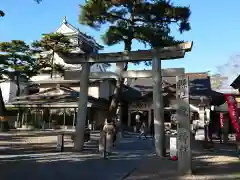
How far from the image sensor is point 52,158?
1077 cm

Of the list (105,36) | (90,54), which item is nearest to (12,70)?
(105,36)

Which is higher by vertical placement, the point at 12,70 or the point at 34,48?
the point at 34,48

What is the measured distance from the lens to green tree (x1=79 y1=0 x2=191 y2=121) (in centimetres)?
1945

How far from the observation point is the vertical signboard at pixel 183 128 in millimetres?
8376

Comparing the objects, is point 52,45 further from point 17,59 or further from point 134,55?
point 134,55

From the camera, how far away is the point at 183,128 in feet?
28.7

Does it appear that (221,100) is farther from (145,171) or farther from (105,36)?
(145,171)

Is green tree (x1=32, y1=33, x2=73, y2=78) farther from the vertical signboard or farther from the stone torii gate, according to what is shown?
the vertical signboard

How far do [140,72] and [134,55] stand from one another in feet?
2.74

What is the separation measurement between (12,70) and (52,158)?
23.7 m

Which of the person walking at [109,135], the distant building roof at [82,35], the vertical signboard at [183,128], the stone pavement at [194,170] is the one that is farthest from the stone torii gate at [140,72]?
the distant building roof at [82,35]

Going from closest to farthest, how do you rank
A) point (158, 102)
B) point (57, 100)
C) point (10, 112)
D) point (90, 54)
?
point (158, 102)
point (90, 54)
point (57, 100)
point (10, 112)

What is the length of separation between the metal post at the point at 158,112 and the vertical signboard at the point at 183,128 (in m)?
2.86

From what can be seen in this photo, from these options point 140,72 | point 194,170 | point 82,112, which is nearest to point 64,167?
point 194,170
